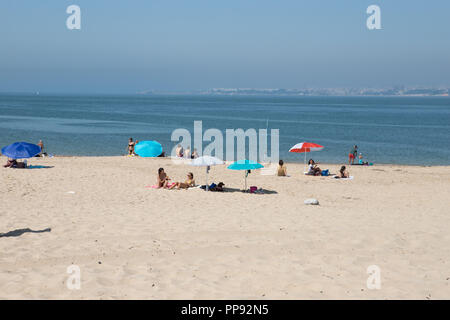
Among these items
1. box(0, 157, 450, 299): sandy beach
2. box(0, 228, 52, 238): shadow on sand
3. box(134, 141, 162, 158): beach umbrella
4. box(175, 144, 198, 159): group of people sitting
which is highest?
box(134, 141, 162, 158): beach umbrella

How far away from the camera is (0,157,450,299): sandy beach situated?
6.61 metres

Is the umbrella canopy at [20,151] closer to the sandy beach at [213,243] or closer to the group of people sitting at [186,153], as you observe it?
the sandy beach at [213,243]

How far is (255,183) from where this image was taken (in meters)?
18.9

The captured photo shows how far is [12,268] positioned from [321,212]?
816 cm

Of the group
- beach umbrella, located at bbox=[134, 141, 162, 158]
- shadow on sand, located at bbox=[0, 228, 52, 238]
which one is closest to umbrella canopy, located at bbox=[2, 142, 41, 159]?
beach umbrella, located at bbox=[134, 141, 162, 158]

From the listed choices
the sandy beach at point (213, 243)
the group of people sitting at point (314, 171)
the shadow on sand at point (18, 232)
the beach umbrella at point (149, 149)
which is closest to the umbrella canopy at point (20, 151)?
the sandy beach at point (213, 243)

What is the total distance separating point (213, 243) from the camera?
9008mm

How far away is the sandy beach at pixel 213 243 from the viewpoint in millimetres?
6609

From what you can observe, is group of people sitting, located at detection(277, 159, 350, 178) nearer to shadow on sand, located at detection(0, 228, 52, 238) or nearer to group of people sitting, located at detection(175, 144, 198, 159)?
group of people sitting, located at detection(175, 144, 198, 159)

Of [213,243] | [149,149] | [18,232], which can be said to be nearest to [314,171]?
[149,149]

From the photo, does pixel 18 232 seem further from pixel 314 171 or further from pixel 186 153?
pixel 186 153
